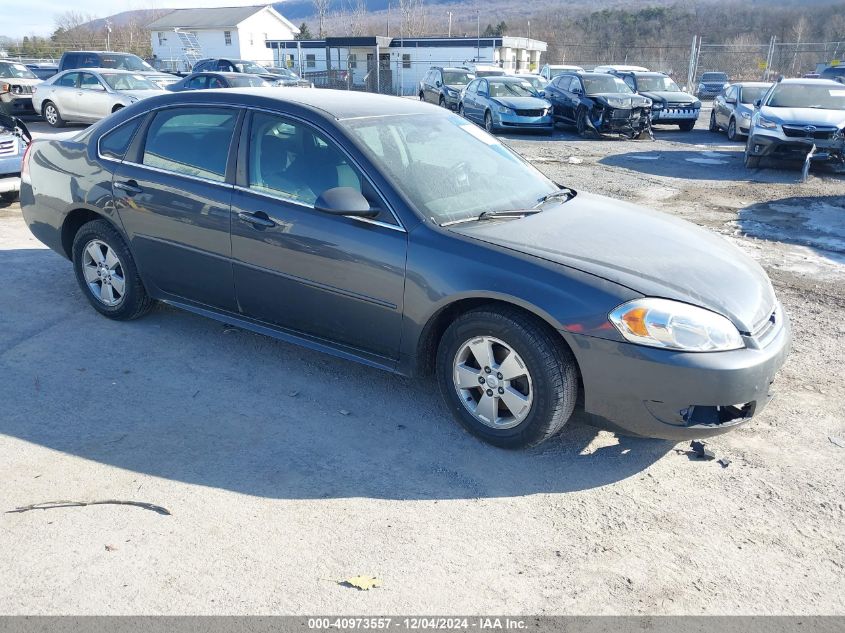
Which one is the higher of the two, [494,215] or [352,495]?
[494,215]

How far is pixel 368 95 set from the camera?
4973 millimetres

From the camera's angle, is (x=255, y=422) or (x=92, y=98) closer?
(x=255, y=422)

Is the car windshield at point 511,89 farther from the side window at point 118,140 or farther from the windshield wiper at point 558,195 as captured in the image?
the side window at point 118,140

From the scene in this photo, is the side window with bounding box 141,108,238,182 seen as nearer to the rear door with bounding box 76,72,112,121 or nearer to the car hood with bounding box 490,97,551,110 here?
the rear door with bounding box 76,72,112,121

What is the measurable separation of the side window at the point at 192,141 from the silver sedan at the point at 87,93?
13.8 meters

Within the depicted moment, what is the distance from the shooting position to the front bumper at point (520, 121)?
60.1 feet

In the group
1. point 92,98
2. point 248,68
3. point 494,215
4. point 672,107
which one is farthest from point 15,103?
point 494,215

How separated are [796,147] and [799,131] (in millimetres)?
287

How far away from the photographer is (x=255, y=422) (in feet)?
13.2

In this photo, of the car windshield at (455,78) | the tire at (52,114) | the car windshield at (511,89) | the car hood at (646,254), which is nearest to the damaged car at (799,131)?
the car windshield at (511,89)

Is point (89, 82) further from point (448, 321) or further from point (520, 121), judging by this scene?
point (448, 321)

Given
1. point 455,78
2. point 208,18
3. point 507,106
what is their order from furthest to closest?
1. point 208,18
2. point 455,78
3. point 507,106

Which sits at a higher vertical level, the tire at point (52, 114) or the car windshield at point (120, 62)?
the car windshield at point (120, 62)

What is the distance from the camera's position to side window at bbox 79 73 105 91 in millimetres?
17438
